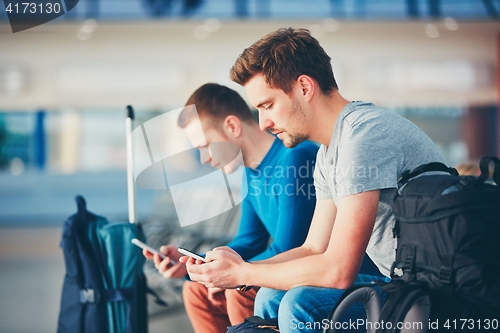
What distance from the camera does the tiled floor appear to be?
3.50 m

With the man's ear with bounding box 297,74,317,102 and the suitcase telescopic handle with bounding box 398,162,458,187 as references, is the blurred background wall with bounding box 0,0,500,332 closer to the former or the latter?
the man's ear with bounding box 297,74,317,102

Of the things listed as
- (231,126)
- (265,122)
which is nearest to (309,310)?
(265,122)

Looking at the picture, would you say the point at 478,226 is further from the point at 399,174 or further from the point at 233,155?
the point at 233,155

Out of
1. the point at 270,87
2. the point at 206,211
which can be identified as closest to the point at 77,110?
the point at 206,211

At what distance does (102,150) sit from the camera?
920cm

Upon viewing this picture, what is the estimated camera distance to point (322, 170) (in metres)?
1.61

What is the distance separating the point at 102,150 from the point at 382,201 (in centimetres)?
826

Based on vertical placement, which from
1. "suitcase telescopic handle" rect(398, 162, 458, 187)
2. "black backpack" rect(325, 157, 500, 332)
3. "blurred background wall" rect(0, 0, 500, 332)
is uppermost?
"suitcase telescopic handle" rect(398, 162, 458, 187)

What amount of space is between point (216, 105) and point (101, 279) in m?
0.76

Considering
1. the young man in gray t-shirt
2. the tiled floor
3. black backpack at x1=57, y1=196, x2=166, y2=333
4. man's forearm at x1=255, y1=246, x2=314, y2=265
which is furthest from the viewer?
the tiled floor

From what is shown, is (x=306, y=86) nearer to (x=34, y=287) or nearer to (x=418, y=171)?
(x=418, y=171)

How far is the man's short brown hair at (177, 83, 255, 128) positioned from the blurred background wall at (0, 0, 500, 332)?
18.0 feet

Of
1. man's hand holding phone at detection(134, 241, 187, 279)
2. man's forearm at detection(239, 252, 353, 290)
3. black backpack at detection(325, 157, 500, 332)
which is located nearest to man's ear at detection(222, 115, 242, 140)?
man's hand holding phone at detection(134, 241, 187, 279)

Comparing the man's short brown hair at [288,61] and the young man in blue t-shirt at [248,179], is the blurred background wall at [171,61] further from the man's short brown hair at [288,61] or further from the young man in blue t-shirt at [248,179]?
the man's short brown hair at [288,61]
